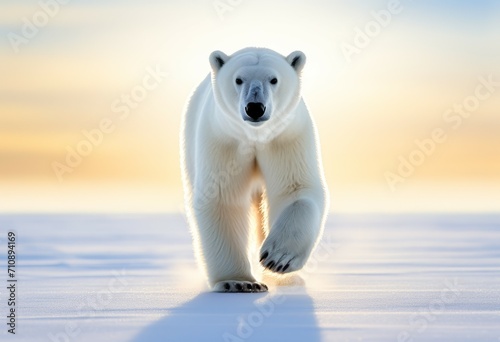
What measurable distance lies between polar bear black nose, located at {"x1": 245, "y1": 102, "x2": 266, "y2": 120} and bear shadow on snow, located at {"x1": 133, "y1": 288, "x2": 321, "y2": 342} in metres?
1.00

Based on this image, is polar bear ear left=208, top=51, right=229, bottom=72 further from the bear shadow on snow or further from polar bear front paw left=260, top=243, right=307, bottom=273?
the bear shadow on snow

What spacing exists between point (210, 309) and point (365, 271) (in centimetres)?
203

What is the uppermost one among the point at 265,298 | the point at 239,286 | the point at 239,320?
the point at 239,286

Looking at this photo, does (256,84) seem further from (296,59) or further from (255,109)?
(296,59)

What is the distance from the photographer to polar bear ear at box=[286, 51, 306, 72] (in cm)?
603

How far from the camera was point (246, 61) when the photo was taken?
19.1 ft

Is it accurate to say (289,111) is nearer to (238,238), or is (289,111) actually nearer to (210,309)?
(238,238)

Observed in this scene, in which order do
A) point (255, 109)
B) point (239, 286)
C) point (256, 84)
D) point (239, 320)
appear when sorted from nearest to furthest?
1. point (239, 320)
2. point (255, 109)
3. point (256, 84)
4. point (239, 286)

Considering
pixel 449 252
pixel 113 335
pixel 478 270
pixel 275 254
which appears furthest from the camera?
pixel 449 252

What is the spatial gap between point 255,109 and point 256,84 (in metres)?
0.20

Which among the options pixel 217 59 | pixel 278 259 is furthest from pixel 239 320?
pixel 217 59

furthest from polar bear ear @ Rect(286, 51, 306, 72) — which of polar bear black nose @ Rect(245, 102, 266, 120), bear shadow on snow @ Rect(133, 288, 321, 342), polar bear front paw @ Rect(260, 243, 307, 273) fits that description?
bear shadow on snow @ Rect(133, 288, 321, 342)

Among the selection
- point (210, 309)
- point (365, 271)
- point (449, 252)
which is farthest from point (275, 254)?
point (449, 252)

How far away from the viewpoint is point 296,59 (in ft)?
19.8
